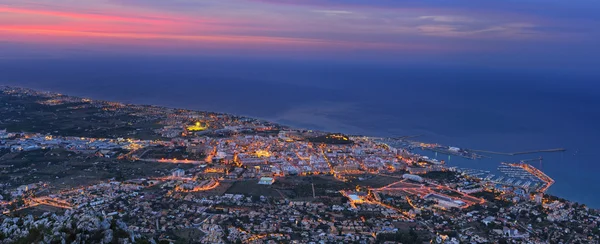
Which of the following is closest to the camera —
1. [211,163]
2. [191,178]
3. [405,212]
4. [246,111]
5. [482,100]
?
[405,212]

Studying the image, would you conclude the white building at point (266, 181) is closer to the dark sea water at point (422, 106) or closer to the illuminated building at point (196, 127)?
the dark sea water at point (422, 106)

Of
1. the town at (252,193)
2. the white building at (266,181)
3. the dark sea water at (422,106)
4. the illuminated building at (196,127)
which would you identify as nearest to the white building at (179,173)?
the town at (252,193)

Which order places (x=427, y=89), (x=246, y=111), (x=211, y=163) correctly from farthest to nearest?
(x=427, y=89) < (x=246, y=111) < (x=211, y=163)

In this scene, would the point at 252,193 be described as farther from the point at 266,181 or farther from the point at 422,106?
the point at 422,106

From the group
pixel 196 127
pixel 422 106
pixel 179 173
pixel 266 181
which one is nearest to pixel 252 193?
pixel 266 181

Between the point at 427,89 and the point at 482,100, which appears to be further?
the point at 427,89

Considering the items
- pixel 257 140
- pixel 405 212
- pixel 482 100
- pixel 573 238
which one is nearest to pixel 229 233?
pixel 405 212

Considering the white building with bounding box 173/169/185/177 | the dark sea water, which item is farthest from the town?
the dark sea water

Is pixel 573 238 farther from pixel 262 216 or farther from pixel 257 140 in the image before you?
pixel 257 140
